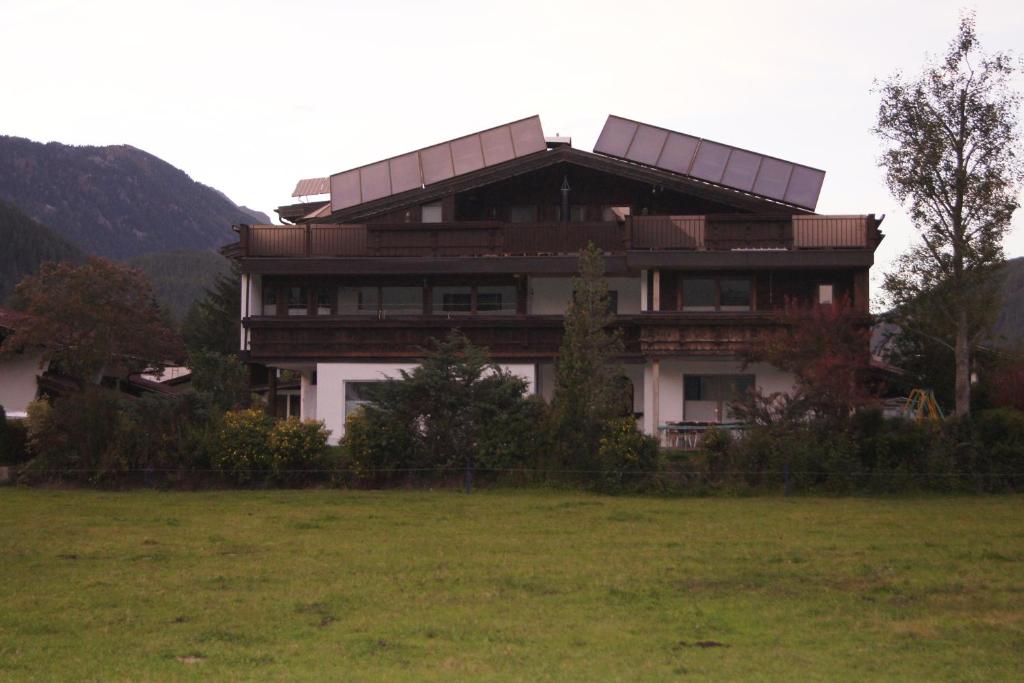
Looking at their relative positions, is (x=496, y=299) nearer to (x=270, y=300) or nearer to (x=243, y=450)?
(x=270, y=300)

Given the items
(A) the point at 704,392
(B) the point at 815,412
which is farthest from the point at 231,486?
(A) the point at 704,392

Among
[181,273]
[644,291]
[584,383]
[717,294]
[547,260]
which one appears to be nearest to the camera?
[584,383]

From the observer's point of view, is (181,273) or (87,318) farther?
(181,273)

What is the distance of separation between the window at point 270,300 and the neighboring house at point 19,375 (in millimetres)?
8451

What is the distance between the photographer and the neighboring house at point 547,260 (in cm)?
3491

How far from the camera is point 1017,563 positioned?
16297 mm

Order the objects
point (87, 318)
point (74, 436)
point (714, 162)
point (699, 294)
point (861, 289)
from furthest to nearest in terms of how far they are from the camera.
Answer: point (87, 318) → point (714, 162) → point (699, 294) → point (861, 289) → point (74, 436)

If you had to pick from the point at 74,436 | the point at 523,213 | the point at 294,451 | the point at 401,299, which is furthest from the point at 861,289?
the point at 74,436

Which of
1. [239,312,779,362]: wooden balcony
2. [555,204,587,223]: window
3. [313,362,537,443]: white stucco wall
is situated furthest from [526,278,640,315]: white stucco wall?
[313,362,537,443]: white stucco wall

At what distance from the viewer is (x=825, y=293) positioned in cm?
3538

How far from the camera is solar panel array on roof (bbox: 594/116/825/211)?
36.5 m

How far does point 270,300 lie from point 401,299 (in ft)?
13.4

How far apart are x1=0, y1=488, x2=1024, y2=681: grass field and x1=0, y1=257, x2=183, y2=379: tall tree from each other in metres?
17.2

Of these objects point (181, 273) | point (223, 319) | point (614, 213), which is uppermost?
point (181, 273)
